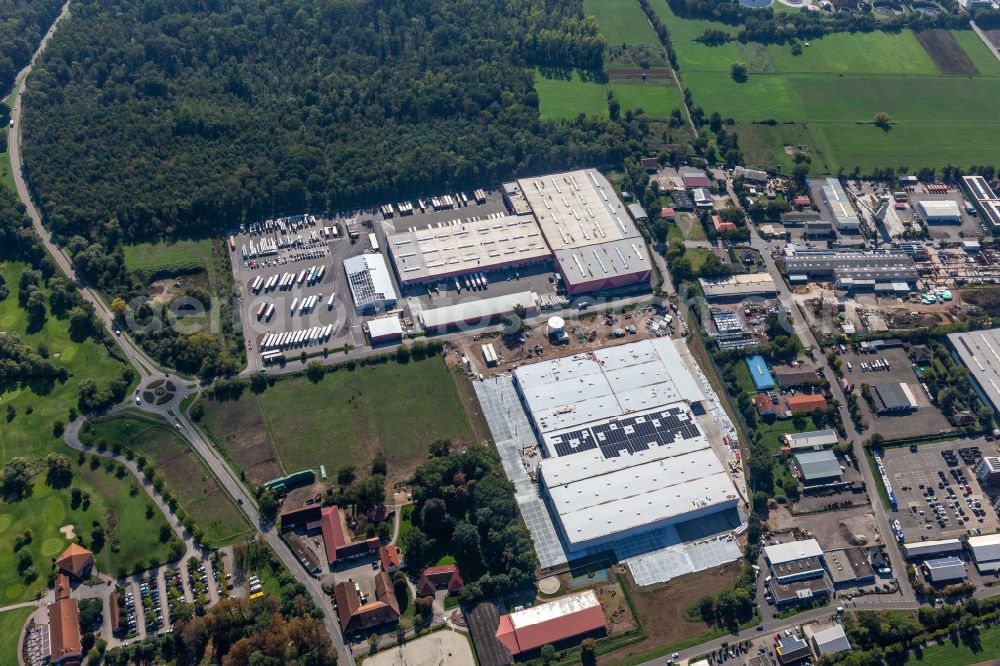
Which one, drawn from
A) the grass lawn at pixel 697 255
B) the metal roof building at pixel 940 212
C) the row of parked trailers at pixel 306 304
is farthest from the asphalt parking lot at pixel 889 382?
the row of parked trailers at pixel 306 304

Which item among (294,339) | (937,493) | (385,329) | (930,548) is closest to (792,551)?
(930,548)

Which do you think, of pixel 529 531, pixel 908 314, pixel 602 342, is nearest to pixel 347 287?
pixel 602 342

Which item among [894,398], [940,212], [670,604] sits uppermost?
[940,212]

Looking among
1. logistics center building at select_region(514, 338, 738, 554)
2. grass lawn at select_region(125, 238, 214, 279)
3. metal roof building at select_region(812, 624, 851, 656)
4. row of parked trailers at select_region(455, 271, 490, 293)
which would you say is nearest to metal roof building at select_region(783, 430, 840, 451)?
logistics center building at select_region(514, 338, 738, 554)

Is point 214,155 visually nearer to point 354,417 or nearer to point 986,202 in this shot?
point 354,417

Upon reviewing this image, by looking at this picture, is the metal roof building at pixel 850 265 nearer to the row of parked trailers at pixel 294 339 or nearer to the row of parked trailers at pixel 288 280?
the row of parked trailers at pixel 294 339

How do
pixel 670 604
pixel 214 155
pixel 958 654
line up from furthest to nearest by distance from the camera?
pixel 214 155, pixel 670 604, pixel 958 654

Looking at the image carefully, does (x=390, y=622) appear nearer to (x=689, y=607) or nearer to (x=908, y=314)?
(x=689, y=607)

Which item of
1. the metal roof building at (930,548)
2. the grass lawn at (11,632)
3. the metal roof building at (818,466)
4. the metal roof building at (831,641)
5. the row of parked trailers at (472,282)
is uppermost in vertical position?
the row of parked trailers at (472,282)
